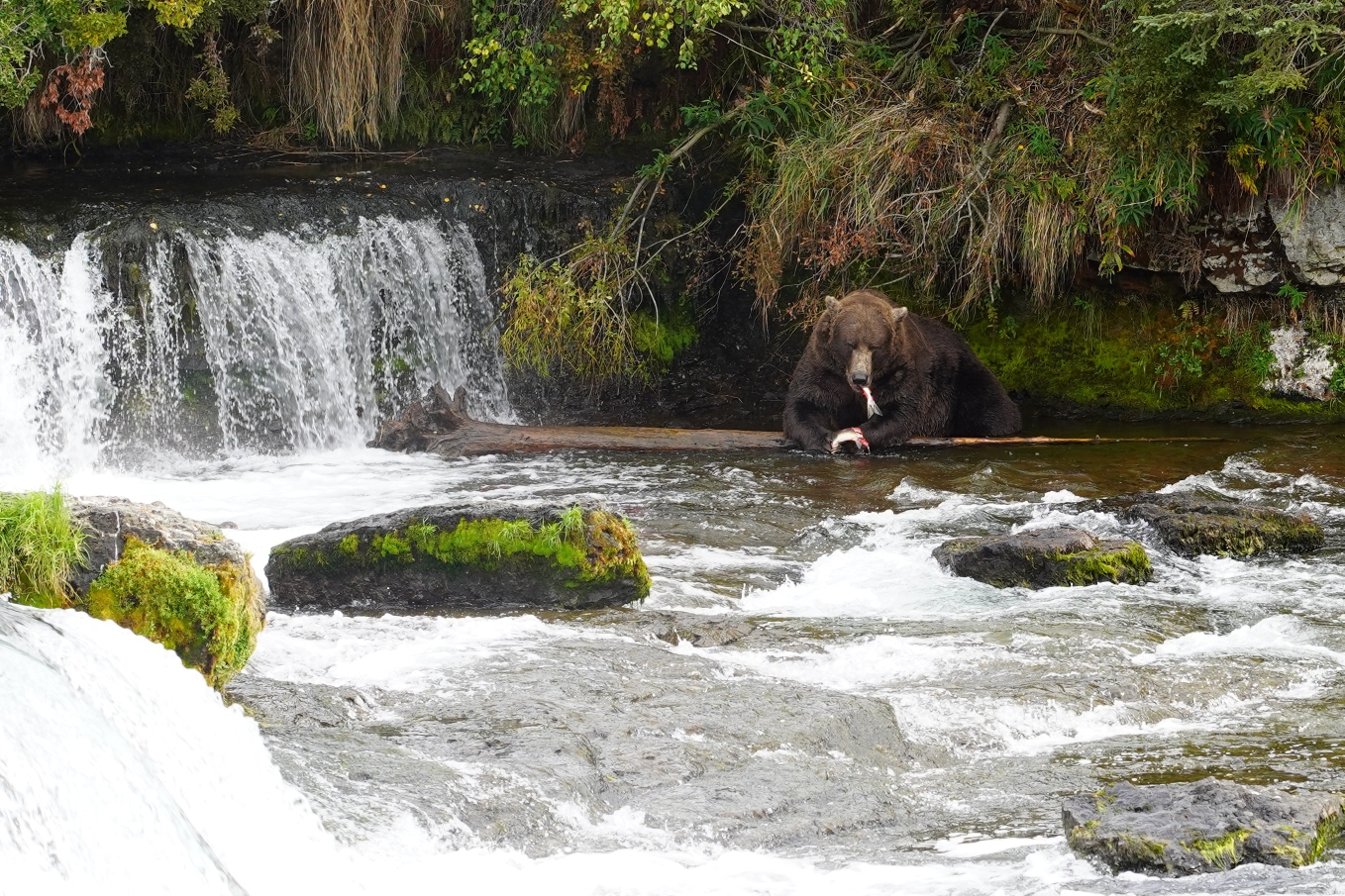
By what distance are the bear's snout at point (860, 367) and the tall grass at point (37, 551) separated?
6.26 metres

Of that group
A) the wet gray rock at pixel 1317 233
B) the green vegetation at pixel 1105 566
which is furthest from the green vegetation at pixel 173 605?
the wet gray rock at pixel 1317 233

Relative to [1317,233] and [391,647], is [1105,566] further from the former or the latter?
[1317,233]

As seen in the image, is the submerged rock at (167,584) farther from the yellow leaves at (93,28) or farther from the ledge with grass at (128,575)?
the yellow leaves at (93,28)

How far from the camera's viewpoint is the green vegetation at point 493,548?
623 centimetres

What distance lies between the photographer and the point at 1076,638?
19.3ft

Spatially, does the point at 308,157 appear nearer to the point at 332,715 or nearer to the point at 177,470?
the point at 177,470

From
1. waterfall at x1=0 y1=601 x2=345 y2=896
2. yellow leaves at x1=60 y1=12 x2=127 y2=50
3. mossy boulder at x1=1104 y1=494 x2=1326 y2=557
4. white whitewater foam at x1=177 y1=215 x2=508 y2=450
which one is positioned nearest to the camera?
waterfall at x1=0 y1=601 x2=345 y2=896

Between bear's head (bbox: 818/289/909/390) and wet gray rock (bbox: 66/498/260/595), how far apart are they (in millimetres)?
5834

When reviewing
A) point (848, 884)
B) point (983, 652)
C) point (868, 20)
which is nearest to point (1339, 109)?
point (868, 20)

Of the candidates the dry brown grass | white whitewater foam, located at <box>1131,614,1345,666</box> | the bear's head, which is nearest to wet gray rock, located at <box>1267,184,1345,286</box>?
the bear's head

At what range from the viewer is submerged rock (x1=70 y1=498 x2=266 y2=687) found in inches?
180

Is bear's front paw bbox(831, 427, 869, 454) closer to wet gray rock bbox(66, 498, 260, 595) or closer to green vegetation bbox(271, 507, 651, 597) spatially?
green vegetation bbox(271, 507, 651, 597)

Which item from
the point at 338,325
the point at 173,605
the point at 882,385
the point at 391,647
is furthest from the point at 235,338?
the point at 173,605

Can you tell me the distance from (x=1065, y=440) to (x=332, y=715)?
6.88 metres
